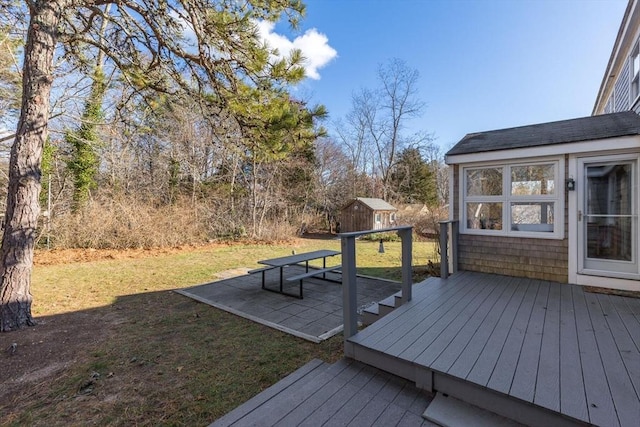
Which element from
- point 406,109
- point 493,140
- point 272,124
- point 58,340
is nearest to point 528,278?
point 493,140

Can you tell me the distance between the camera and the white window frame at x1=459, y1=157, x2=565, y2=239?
4.62 metres

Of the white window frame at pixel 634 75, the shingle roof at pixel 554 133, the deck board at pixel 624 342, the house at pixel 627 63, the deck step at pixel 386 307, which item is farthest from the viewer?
the white window frame at pixel 634 75

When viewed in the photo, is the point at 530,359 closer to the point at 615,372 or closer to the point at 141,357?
the point at 615,372

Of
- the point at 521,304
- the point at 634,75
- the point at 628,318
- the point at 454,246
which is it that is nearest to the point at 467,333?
the point at 521,304

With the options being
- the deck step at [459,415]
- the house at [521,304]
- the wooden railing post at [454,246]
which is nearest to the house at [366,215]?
the house at [521,304]

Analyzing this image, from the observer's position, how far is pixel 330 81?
17109 mm

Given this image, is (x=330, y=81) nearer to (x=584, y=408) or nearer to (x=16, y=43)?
(x=16, y=43)

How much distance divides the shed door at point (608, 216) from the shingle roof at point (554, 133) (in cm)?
39

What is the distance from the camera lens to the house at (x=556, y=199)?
4.25 meters

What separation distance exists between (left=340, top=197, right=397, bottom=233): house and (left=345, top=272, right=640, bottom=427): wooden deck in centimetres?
1149

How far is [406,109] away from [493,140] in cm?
1729

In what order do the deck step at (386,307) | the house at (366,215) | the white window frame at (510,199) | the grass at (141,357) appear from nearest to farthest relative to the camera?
the grass at (141,357) → the deck step at (386,307) → the white window frame at (510,199) → the house at (366,215)

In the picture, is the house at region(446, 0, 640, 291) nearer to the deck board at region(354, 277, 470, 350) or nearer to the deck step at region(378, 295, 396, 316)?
the deck board at region(354, 277, 470, 350)

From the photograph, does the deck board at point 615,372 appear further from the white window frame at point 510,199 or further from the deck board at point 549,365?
the white window frame at point 510,199
